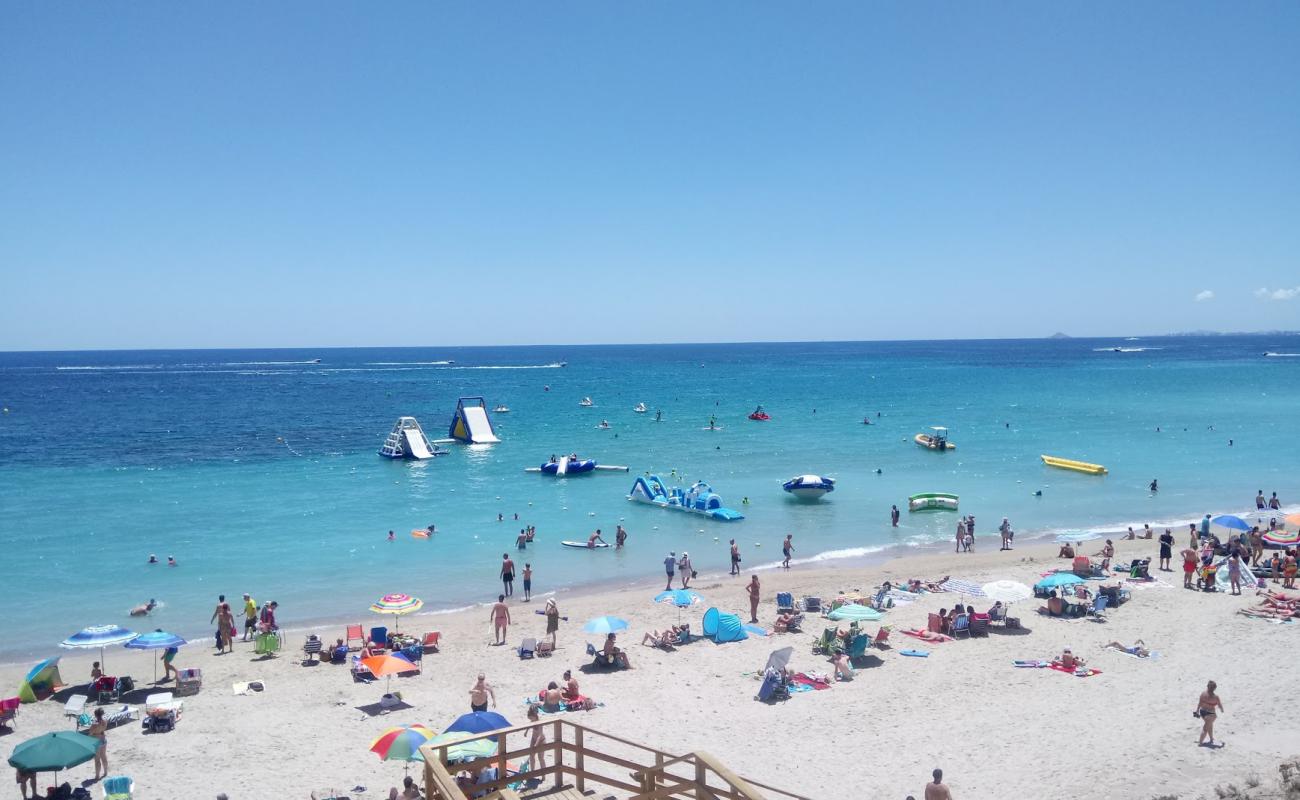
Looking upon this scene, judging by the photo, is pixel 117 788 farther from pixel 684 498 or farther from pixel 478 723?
pixel 684 498

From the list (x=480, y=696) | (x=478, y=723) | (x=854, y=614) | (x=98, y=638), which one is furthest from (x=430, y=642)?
(x=854, y=614)

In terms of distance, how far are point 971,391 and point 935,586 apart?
272ft

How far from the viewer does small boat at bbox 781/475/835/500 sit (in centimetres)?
3684

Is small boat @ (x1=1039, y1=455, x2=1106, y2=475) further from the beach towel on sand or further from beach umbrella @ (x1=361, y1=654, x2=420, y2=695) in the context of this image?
beach umbrella @ (x1=361, y1=654, x2=420, y2=695)

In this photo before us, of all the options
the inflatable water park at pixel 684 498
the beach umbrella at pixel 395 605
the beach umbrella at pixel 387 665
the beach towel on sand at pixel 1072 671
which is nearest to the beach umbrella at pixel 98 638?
the beach umbrella at pixel 395 605

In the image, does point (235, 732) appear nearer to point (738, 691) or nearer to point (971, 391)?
point (738, 691)

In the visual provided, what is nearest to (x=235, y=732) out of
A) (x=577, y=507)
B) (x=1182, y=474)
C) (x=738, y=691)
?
(x=738, y=691)

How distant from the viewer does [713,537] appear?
1236 inches

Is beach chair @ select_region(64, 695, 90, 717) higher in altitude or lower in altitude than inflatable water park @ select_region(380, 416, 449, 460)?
lower

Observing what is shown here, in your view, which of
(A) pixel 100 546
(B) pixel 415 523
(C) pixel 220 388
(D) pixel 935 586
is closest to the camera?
(D) pixel 935 586

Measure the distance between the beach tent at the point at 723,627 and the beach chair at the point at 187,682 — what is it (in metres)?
10.1

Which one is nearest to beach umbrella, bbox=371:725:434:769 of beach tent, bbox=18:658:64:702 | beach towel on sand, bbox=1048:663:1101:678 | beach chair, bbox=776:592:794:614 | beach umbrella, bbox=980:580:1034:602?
beach tent, bbox=18:658:64:702

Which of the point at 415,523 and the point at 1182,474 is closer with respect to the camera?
the point at 415,523

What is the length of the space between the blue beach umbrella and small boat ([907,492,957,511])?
1667 cm
